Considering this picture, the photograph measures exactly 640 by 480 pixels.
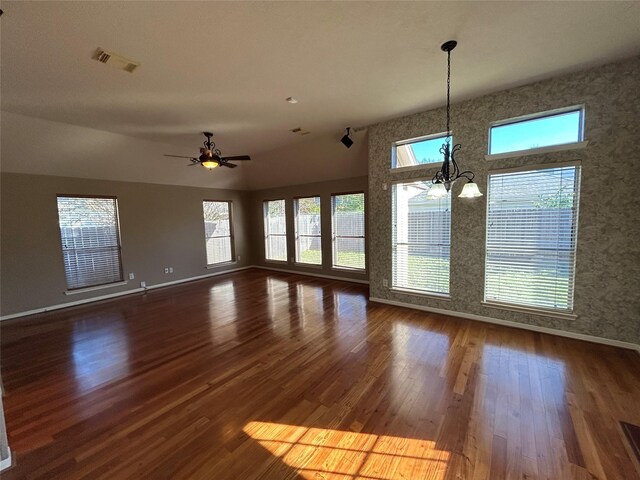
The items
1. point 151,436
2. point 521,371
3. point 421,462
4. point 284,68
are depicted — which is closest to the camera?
point 421,462

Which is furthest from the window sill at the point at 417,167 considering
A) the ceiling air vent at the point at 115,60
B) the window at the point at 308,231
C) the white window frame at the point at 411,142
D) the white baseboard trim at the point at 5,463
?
the white baseboard trim at the point at 5,463

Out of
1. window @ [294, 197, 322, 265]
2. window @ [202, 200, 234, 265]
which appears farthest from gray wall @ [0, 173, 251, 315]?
window @ [294, 197, 322, 265]

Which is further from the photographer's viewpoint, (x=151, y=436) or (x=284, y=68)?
(x=284, y=68)

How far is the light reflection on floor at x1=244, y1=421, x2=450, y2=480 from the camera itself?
5.08 ft

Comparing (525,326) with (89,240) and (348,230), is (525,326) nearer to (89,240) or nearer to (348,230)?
(348,230)

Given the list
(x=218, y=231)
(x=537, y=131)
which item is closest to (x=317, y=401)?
(x=537, y=131)

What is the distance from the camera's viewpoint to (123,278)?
224 inches

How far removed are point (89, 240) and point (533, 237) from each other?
7.77 m

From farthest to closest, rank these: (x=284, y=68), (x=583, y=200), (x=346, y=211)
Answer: (x=346, y=211)
(x=583, y=200)
(x=284, y=68)

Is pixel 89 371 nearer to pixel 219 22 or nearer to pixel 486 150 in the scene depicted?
pixel 219 22

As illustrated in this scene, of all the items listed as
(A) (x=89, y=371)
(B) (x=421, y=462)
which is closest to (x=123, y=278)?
(A) (x=89, y=371)

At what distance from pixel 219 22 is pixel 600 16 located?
3107 millimetres

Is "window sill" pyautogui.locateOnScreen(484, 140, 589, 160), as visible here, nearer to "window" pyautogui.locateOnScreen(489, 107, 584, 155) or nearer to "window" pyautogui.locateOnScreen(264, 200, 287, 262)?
"window" pyautogui.locateOnScreen(489, 107, 584, 155)

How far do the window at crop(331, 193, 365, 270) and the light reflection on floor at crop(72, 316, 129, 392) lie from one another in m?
4.57
